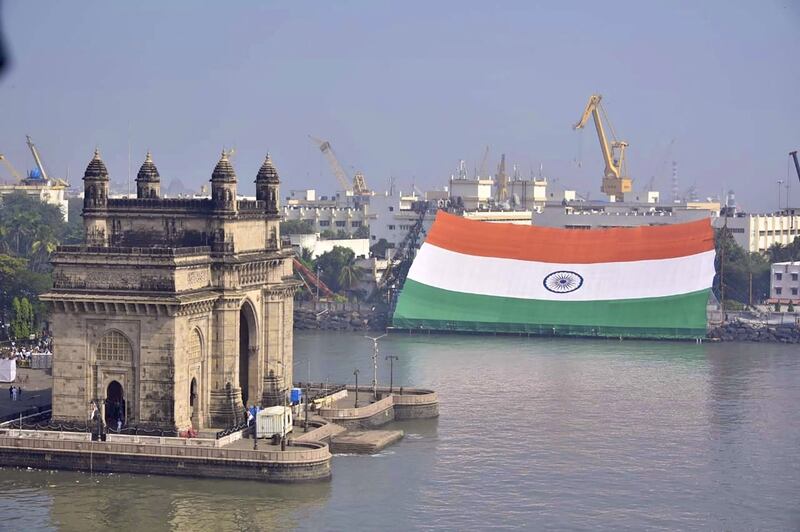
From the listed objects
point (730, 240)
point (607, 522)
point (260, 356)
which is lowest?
point (607, 522)

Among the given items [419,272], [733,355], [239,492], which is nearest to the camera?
[239,492]

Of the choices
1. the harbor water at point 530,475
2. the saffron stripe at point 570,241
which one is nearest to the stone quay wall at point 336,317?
the saffron stripe at point 570,241

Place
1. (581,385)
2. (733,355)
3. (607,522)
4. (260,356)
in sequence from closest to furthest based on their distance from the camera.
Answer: (607,522), (260,356), (581,385), (733,355)

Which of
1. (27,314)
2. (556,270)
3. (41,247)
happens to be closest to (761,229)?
(556,270)

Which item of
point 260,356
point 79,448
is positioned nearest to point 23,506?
point 79,448

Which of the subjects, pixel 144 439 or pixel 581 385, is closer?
pixel 144 439

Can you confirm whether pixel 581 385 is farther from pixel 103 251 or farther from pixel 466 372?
pixel 103 251

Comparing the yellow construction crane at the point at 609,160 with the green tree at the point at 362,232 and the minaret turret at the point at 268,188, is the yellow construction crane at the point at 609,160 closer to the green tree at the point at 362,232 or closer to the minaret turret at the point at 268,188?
the green tree at the point at 362,232
